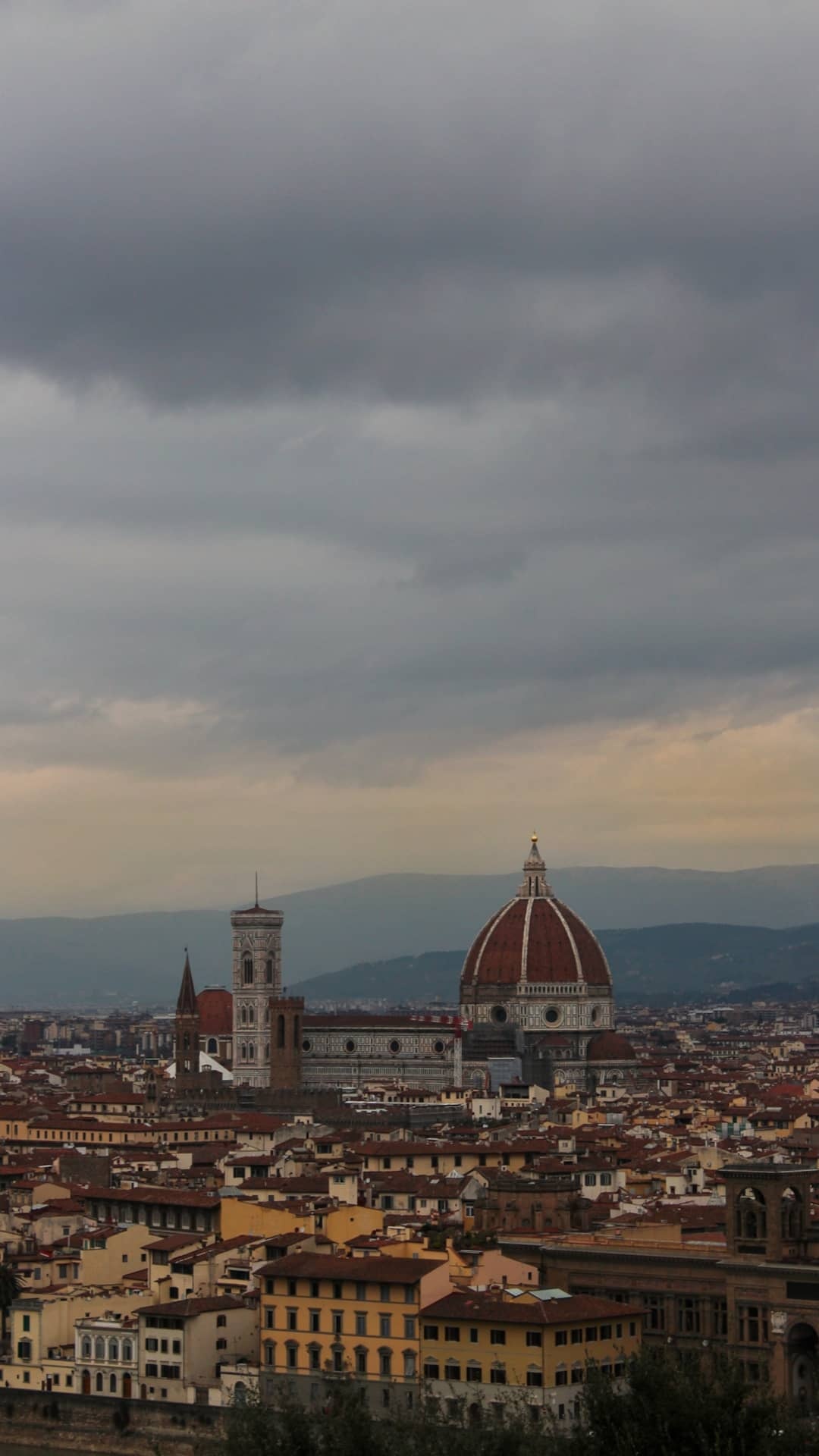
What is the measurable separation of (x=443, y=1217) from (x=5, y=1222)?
342 inches

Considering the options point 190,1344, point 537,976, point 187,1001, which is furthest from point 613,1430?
point 537,976

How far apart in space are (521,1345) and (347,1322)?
3630mm

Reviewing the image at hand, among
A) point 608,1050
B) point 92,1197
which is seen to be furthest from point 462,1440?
point 608,1050

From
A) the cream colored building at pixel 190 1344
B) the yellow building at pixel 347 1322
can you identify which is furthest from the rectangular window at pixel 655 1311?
the cream colored building at pixel 190 1344

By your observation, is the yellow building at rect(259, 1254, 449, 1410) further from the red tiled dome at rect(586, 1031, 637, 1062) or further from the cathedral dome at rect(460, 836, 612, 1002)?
the cathedral dome at rect(460, 836, 612, 1002)

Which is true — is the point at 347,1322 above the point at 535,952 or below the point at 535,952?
below

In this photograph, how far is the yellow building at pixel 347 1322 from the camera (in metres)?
46.5

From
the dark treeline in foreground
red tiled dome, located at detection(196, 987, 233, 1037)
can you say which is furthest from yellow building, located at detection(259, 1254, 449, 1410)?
red tiled dome, located at detection(196, 987, 233, 1037)

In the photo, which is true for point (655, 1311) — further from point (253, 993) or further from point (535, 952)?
point (535, 952)

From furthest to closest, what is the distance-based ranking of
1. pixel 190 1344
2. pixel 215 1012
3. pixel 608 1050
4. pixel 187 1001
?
1. pixel 215 1012
2. pixel 608 1050
3. pixel 187 1001
4. pixel 190 1344

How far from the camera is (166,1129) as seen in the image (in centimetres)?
8581

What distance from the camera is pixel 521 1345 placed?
147 feet

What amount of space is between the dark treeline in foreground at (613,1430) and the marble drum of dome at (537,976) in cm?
8751

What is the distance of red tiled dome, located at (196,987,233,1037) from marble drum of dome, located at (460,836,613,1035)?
1106 centimetres
